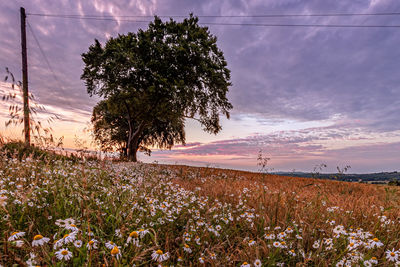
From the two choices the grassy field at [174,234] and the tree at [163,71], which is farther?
the tree at [163,71]

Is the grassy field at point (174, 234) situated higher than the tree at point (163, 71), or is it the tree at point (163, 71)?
the tree at point (163, 71)

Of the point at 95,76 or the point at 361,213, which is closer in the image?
the point at 361,213

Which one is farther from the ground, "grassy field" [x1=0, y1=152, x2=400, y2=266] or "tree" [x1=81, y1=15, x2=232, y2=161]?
"tree" [x1=81, y1=15, x2=232, y2=161]

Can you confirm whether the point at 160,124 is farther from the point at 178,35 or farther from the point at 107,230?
the point at 107,230

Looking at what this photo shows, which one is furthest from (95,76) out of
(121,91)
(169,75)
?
(169,75)

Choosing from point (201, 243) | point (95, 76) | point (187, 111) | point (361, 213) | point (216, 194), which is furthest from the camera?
point (187, 111)

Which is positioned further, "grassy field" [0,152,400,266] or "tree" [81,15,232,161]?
"tree" [81,15,232,161]

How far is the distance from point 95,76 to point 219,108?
38.4ft

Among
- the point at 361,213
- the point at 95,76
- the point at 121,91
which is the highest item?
the point at 95,76

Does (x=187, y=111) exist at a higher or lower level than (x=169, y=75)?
lower

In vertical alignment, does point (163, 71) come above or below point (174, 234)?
above

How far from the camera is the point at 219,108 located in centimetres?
2139

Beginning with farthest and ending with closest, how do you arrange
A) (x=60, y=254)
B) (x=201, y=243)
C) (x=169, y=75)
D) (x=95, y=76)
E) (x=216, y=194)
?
(x=95, y=76), (x=169, y=75), (x=216, y=194), (x=201, y=243), (x=60, y=254)

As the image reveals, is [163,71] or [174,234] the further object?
[163,71]
